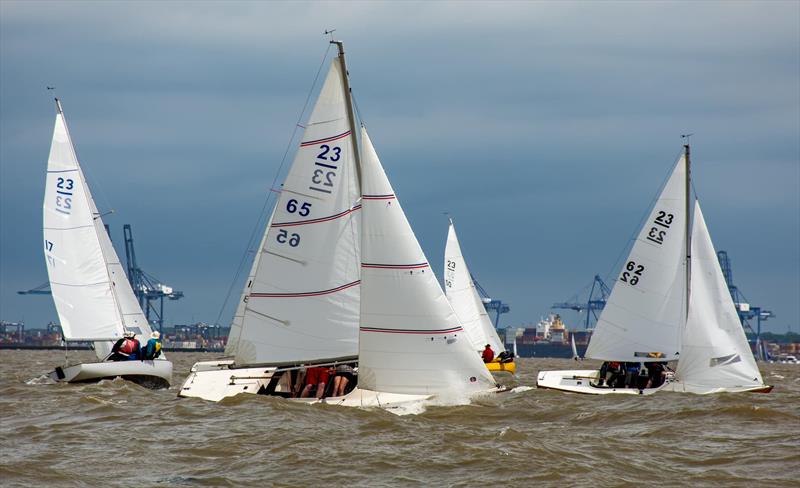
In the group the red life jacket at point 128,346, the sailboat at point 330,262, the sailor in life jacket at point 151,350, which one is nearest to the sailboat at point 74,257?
the red life jacket at point 128,346

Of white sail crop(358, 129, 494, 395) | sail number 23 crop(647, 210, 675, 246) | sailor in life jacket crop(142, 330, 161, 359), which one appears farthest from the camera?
sail number 23 crop(647, 210, 675, 246)

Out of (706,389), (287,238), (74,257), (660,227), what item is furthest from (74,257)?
(706,389)

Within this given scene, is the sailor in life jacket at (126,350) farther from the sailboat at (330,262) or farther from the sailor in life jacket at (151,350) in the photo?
the sailboat at (330,262)

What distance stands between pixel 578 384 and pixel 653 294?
2.66 m

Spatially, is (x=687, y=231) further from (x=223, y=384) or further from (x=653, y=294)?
(x=223, y=384)

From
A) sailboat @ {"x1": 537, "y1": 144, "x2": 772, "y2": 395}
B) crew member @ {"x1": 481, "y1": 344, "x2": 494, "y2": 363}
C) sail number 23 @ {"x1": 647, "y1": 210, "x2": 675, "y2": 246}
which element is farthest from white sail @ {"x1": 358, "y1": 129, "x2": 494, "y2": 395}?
crew member @ {"x1": 481, "y1": 344, "x2": 494, "y2": 363}

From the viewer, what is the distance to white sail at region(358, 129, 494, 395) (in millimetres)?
17062

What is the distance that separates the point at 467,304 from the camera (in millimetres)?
41031

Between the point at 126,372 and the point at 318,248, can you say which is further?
the point at 126,372

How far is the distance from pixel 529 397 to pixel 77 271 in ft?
34.7

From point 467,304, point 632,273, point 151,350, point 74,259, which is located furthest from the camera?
point 467,304

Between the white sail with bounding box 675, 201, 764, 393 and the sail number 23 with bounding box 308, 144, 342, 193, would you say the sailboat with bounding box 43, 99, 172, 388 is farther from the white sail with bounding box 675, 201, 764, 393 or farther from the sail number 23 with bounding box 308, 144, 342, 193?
the white sail with bounding box 675, 201, 764, 393

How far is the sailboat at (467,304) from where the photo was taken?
39875 mm

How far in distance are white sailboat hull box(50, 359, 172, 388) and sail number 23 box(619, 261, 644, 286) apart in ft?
33.0
